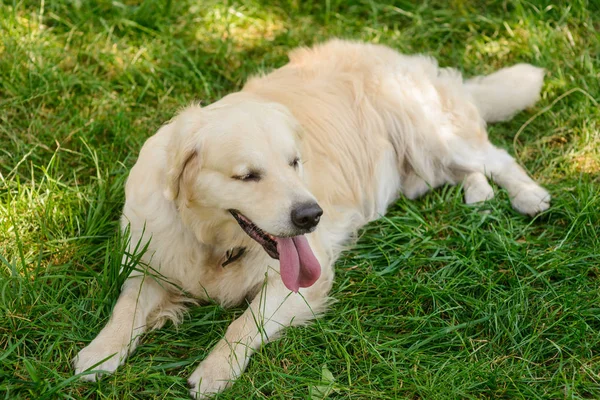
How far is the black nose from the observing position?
9.35 ft

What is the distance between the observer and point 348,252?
3793 millimetres

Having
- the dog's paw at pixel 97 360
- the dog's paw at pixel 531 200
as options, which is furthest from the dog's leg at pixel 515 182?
the dog's paw at pixel 97 360

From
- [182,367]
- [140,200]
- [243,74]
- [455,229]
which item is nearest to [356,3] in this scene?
[243,74]

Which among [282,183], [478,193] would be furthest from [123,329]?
[478,193]

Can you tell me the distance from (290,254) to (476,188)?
154 cm

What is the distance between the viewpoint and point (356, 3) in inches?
218

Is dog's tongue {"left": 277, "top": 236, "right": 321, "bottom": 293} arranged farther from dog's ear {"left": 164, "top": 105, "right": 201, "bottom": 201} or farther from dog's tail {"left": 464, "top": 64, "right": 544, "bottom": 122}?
dog's tail {"left": 464, "top": 64, "right": 544, "bottom": 122}

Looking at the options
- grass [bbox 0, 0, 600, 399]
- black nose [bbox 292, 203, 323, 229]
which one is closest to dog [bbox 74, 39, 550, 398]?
black nose [bbox 292, 203, 323, 229]

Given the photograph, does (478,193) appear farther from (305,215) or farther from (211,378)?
(211,378)

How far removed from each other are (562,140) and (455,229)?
3.93ft

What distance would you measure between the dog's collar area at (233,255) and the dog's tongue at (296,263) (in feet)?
0.94

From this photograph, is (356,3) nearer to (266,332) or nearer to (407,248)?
(407,248)

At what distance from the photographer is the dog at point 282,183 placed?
2.95 m

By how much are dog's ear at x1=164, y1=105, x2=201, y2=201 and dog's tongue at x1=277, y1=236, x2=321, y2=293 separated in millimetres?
485
